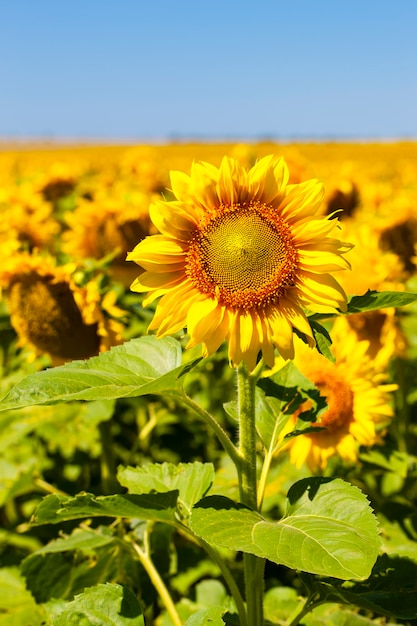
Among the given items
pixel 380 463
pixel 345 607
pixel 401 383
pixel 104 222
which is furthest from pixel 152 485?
pixel 104 222

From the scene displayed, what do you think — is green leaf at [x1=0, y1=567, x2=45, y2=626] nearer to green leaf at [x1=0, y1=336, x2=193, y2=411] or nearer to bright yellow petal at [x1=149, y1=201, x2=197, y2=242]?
green leaf at [x1=0, y1=336, x2=193, y2=411]

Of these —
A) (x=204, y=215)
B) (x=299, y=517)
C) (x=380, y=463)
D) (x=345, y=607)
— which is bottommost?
(x=345, y=607)

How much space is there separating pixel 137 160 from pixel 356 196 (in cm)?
282

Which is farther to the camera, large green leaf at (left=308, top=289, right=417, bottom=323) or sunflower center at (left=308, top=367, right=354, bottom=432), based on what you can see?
sunflower center at (left=308, top=367, right=354, bottom=432)

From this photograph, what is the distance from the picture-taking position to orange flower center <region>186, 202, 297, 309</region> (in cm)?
149

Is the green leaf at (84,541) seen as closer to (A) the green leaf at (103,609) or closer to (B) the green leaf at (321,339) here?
(A) the green leaf at (103,609)

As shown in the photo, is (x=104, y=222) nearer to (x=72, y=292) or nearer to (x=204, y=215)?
(x=72, y=292)

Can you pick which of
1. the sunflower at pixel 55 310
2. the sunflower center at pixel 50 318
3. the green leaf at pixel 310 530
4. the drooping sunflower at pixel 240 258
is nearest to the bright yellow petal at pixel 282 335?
the drooping sunflower at pixel 240 258

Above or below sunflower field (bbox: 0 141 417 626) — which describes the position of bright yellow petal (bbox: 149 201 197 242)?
above

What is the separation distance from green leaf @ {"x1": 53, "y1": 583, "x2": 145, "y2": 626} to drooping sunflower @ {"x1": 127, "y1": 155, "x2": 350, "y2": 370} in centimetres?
55

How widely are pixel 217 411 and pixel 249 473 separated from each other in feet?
5.81

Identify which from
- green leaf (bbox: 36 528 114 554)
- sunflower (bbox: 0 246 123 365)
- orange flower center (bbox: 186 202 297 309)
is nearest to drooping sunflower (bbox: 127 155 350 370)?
orange flower center (bbox: 186 202 297 309)

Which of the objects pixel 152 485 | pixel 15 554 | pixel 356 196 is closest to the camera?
pixel 152 485

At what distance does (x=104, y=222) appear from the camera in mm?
3943
